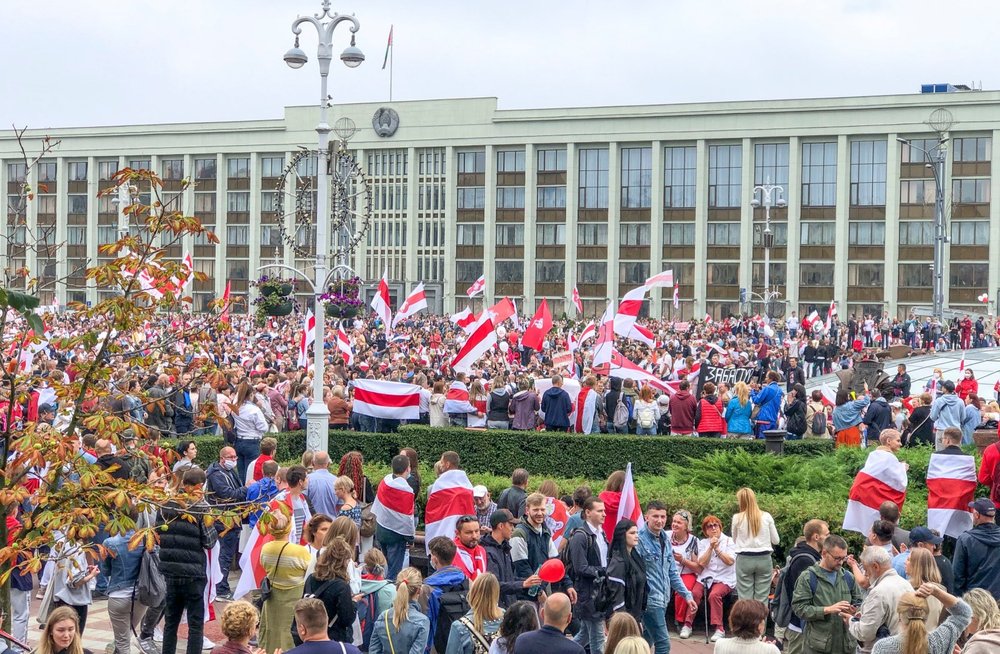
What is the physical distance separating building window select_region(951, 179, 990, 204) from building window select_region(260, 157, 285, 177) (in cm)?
4468

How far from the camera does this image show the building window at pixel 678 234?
255 feet

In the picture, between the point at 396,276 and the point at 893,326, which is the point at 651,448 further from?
the point at 396,276

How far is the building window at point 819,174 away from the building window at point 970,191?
685 cm

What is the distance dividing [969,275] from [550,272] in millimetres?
25691

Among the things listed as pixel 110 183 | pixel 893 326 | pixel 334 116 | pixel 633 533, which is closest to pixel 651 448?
pixel 633 533

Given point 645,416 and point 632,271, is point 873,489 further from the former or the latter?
point 632,271

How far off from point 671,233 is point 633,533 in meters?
69.3

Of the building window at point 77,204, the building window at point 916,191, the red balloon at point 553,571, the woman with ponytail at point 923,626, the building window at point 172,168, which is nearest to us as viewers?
the woman with ponytail at point 923,626

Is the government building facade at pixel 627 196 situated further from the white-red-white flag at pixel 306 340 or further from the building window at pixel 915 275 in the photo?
the white-red-white flag at pixel 306 340

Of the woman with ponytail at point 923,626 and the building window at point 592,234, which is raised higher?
the building window at point 592,234

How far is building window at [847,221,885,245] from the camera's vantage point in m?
73.4

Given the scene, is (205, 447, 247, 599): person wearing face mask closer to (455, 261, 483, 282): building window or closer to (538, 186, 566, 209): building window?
(538, 186, 566, 209): building window

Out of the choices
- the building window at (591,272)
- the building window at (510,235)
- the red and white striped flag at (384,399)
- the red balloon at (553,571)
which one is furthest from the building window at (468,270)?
the red balloon at (553,571)

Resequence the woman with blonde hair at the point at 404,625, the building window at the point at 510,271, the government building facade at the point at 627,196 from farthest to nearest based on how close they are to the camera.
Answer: the building window at the point at 510,271
the government building facade at the point at 627,196
the woman with blonde hair at the point at 404,625
